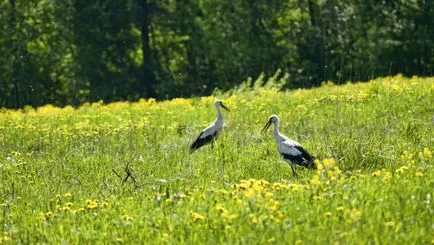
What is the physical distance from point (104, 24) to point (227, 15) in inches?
250

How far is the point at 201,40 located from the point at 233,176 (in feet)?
109

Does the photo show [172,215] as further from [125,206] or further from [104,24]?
[104,24]

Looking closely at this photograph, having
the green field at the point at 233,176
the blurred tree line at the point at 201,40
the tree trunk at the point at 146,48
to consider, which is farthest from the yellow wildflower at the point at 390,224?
the tree trunk at the point at 146,48

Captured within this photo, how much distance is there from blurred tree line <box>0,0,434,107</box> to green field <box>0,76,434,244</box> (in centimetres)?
2229

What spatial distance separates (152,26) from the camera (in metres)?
47.4

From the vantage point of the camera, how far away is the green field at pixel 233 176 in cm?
786

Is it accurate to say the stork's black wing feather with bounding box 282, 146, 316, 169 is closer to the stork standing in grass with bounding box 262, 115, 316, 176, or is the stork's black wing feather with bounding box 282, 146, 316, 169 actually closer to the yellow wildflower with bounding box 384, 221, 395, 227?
the stork standing in grass with bounding box 262, 115, 316, 176

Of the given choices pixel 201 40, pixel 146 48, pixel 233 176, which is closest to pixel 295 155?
pixel 233 176

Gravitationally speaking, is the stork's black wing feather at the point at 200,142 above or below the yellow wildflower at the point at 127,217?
below

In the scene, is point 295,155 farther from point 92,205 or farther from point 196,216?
point 196,216

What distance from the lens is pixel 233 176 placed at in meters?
11.4

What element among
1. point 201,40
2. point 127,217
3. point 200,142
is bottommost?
point 201,40

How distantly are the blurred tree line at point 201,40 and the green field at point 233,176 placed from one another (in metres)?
22.3

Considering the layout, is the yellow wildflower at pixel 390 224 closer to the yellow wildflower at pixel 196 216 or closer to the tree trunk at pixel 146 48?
the yellow wildflower at pixel 196 216
